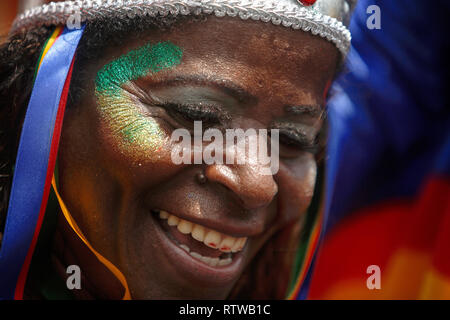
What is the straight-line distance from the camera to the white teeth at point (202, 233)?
1662 mm

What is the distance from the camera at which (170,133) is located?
61.9 inches

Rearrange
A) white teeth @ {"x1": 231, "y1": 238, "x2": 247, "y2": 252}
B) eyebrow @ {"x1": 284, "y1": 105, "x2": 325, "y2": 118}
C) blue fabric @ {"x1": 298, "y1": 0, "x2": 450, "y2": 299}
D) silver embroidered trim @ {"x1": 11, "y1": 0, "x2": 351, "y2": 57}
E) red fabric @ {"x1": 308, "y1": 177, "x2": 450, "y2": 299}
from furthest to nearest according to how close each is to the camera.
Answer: red fabric @ {"x1": 308, "y1": 177, "x2": 450, "y2": 299} → blue fabric @ {"x1": 298, "y1": 0, "x2": 450, "y2": 299} → white teeth @ {"x1": 231, "y1": 238, "x2": 247, "y2": 252} → eyebrow @ {"x1": 284, "y1": 105, "x2": 325, "y2": 118} → silver embroidered trim @ {"x1": 11, "y1": 0, "x2": 351, "y2": 57}

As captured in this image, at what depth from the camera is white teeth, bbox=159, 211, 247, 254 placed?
166cm

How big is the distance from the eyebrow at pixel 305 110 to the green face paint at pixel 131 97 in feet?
1.26

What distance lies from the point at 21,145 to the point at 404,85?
1570 millimetres

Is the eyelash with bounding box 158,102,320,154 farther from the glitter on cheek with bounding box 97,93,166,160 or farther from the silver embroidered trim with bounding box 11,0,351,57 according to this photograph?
the silver embroidered trim with bounding box 11,0,351,57

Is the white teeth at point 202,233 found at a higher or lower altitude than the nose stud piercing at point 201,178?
lower

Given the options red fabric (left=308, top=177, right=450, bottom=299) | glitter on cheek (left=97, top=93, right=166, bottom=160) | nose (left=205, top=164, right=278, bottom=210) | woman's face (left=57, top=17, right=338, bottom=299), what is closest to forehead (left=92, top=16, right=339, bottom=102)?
woman's face (left=57, top=17, right=338, bottom=299)

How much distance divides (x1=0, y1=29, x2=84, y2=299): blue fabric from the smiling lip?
38 centimetres

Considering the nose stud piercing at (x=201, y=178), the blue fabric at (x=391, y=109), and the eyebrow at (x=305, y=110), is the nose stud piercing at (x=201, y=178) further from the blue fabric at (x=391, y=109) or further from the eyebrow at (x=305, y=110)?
the blue fabric at (x=391, y=109)

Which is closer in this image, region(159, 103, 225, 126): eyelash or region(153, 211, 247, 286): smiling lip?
region(159, 103, 225, 126): eyelash

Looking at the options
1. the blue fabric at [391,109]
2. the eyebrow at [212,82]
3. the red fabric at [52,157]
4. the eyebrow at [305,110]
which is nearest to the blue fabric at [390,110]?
the blue fabric at [391,109]

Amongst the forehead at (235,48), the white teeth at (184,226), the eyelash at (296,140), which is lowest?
the white teeth at (184,226)
